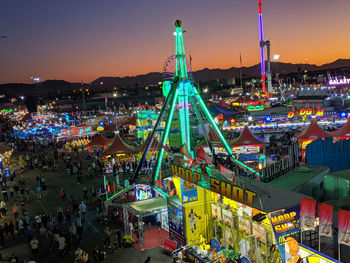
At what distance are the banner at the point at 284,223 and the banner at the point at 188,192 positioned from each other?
3.77m

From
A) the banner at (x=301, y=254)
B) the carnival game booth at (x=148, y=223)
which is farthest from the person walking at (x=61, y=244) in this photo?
the banner at (x=301, y=254)

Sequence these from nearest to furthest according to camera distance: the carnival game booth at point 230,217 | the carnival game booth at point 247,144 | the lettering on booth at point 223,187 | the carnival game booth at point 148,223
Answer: the carnival game booth at point 230,217 < the lettering on booth at point 223,187 < the carnival game booth at point 148,223 < the carnival game booth at point 247,144

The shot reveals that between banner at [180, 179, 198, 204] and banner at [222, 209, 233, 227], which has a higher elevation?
banner at [180, 179, 198, 204]

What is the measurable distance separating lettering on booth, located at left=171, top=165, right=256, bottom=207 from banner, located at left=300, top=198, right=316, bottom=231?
1267 millimetres

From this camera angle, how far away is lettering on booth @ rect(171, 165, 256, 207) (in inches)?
368

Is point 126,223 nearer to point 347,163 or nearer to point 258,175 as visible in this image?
point 258,175

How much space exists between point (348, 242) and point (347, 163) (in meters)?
10.9

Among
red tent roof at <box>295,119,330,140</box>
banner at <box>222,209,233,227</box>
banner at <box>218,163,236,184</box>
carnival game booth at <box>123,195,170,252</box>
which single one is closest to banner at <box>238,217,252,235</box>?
banner at <box>222,209,233,227</box>

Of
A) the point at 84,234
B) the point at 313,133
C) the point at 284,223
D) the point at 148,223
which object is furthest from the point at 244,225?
the point at 313,133

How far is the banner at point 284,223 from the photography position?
8.54m

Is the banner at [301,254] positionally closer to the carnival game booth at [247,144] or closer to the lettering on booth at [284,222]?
the lettering on booth at [284,222]

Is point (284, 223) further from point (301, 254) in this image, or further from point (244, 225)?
point (244, 225)

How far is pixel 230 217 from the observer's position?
1110cm

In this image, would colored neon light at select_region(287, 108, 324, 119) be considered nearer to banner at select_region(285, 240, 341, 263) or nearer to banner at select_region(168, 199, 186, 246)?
banner at select_region(168, 199, 186, 246)
